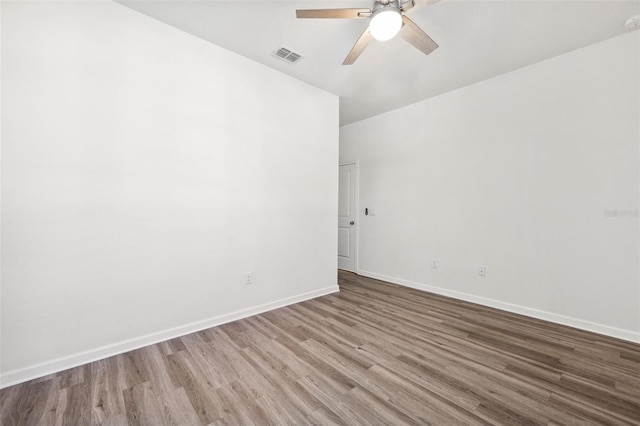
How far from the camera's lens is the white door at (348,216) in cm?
493

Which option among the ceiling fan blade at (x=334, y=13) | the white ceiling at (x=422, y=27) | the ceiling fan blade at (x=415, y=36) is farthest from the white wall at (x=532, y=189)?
the ceiling fan blade at (x=334, y=13)

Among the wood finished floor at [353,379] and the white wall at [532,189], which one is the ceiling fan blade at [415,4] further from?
the wood finished floor at [353,379]

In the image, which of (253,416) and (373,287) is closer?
(253,416)

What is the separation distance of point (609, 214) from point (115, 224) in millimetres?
4441

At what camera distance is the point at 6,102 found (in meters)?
1.76

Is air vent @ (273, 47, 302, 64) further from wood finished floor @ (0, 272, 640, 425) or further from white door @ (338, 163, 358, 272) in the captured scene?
wood finished floor @ (0, 272, 640, 425)

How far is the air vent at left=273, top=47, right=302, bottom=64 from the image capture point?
2.73 metres

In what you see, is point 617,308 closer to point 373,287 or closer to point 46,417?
point 373,287

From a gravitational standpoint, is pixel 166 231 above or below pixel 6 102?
below

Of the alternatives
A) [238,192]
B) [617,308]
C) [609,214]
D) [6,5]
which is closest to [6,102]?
[6,5]

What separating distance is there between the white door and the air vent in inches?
92.1

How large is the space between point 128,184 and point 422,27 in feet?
9.47

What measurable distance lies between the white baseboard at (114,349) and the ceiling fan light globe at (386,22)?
9.32 ft

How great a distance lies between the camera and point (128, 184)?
2.20 meters
